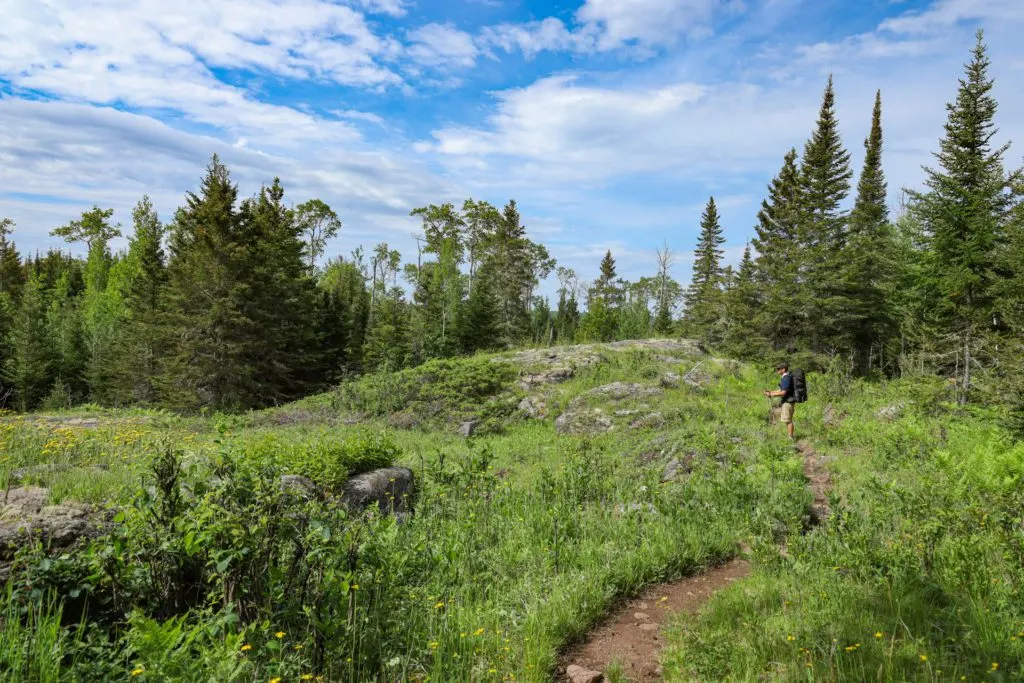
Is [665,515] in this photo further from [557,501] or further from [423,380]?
[423,380]

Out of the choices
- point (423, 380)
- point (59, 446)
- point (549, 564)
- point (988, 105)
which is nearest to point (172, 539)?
point (549, 564)

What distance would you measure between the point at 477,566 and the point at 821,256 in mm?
24233

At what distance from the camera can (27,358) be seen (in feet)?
105

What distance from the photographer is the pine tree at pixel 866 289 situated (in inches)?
947

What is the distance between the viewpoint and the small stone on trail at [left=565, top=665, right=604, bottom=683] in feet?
11.4

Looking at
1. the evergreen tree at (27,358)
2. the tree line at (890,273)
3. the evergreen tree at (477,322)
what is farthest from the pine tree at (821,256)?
the evergreen tree at (27,358)

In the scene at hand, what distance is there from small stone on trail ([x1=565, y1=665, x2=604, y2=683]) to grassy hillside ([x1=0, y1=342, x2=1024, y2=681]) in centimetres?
13

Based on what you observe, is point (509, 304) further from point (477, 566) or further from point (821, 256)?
point (477, 566)

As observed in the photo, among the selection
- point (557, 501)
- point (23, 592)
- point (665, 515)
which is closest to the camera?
point (23, 592)

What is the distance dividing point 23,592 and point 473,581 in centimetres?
304

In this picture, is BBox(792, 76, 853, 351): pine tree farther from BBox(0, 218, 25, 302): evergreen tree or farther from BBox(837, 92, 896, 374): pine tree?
BBox(0, 218, 25, 302): evergreen tree

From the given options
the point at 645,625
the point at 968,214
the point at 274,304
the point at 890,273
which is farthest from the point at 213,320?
the point at 890,273

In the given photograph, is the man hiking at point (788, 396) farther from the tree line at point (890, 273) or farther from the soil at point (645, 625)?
the soil at point (645, 625)

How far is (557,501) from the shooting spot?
6.64 meters
